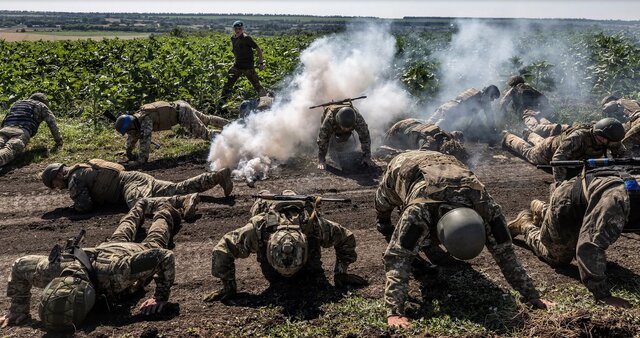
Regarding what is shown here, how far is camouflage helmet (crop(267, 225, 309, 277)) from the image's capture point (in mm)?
6113

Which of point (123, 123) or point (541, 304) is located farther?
point (123, 123)

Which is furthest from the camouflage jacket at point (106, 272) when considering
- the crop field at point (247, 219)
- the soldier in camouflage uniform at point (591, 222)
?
the soldier in camouflage uniform at point (591, 222)

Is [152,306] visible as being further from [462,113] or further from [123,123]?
[462,113]

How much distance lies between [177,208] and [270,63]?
11.1m

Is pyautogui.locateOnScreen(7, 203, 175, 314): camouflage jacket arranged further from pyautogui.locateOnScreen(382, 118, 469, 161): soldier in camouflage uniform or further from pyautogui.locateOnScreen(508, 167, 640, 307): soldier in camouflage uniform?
pyautogui.locateOnScreen(382, 118, 469, 161): soldier in camouflage uniform

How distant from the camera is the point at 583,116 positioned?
1512 centimetres

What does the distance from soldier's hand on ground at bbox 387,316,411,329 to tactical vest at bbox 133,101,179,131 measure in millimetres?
7908

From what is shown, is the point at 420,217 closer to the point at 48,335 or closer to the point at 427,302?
the point at 427,302

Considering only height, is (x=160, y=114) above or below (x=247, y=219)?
above

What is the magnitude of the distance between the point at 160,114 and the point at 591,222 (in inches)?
351

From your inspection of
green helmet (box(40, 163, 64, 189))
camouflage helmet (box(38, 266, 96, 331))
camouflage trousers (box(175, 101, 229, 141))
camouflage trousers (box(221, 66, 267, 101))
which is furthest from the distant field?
camouflage helmet (box(38, 266, 96, 331))

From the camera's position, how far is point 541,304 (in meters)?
5.92

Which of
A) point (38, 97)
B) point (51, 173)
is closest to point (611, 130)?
point (51, 173)

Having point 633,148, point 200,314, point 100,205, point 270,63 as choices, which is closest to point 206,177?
point 100,205
